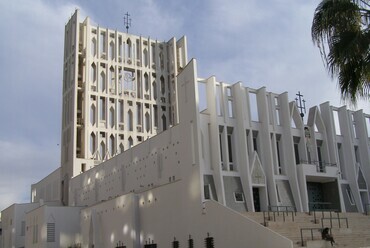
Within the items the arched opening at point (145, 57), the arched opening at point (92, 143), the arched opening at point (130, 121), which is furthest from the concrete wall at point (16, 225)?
the arched opening at point (145, 57)

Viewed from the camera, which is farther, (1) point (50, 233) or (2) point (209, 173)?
(1) point (50, 233)

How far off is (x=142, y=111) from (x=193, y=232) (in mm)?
29773

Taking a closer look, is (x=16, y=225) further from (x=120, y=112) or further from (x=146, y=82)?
(x=146, y=82)

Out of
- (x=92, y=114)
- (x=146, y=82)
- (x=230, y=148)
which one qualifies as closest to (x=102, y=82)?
(x=92, y=114)

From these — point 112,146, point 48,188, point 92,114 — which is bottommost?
point 48,188

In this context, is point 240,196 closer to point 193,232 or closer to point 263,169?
point 263,169

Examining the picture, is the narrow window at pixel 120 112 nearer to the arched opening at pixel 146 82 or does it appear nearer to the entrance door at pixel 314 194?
the arched opening at pixel 146 82

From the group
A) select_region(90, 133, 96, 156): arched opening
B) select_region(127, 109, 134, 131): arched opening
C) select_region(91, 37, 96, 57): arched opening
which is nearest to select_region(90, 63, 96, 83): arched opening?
select_region(91, 37, 96, 57): arched opening

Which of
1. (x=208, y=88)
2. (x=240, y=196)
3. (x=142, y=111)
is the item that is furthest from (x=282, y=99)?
(x=142, y=111)

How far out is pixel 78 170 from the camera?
168 feet

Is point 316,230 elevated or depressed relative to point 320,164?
depressed

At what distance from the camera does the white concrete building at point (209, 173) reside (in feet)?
94.9

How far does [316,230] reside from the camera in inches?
1008

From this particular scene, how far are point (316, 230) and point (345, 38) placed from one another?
14.7 metres
